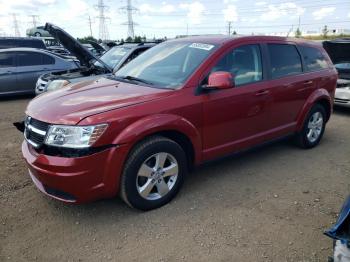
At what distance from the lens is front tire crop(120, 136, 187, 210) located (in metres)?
3.29

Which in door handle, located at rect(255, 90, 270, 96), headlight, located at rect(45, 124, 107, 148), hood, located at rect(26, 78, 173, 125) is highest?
hood, located at rect(26, 78, 173, 125)

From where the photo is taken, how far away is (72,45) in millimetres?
7930

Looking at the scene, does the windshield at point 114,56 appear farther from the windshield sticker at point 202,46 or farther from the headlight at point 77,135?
the headlight at point 77,135

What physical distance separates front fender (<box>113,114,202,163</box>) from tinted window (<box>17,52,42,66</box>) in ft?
26.9

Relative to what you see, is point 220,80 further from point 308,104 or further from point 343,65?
point 343,65

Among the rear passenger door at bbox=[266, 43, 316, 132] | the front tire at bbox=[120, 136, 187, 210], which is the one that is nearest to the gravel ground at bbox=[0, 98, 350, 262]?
the front tire at bbox=[120, 136, 187, 210]

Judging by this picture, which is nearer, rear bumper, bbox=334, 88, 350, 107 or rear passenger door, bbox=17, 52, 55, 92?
rear bumper, bbox=334, 88, 350, 107

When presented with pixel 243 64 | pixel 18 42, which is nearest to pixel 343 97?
pixel 243 64

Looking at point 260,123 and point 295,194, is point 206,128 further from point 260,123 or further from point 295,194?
point 295,194

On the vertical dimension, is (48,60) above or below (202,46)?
below

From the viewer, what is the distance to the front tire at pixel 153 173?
3.29m

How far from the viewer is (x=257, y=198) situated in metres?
3.86

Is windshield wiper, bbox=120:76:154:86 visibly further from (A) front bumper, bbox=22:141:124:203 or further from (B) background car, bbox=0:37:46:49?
(B) background car, bbox=0:37:46:49

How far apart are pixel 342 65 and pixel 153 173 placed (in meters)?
7.22
